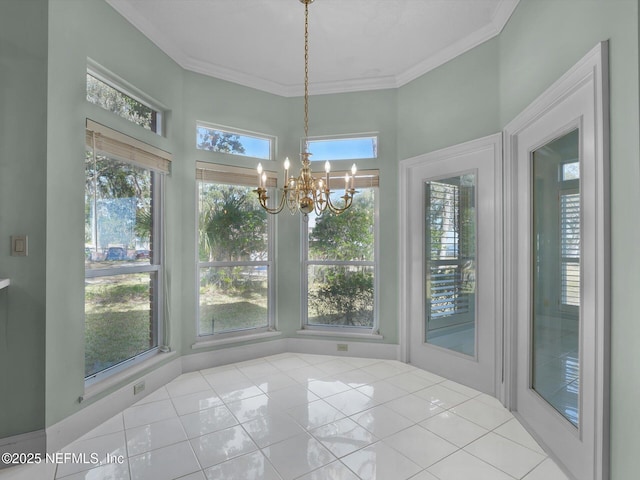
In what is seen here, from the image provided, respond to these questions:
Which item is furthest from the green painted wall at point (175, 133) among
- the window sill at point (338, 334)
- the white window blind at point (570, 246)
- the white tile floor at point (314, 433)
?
the white tile floor at point (314, 433)

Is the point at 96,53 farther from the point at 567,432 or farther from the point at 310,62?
the point at 567,432

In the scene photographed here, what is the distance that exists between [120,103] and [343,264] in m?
2.52

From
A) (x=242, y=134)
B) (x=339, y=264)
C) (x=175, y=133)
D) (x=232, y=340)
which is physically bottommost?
(x=232, y=340)

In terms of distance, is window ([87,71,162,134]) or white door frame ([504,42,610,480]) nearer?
white door frame ([504,42,610,480])

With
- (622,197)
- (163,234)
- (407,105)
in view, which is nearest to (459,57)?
(407,105)

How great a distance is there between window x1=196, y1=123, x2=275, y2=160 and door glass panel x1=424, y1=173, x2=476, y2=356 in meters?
1.79

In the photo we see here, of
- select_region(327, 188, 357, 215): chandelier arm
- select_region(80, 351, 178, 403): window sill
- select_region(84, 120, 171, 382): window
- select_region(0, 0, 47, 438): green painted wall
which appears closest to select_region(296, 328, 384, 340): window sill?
select_region(80, 351, 178, 403): window sill

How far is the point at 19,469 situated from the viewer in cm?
188

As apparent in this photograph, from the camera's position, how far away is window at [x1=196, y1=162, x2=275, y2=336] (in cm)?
341

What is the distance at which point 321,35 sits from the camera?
2.86 m

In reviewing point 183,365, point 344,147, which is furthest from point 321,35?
point 183,365

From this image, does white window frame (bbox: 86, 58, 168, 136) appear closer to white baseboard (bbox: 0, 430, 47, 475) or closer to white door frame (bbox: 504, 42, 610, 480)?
white baseboard (bbox: 0, 430, 47, 475)

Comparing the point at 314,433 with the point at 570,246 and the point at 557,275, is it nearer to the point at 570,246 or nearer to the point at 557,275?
the point at 557,275

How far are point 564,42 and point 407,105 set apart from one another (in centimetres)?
175
